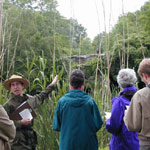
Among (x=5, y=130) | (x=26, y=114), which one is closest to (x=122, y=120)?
(x=26, y=114)

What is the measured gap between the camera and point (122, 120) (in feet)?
9.83

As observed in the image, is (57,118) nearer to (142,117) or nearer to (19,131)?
(19,131)

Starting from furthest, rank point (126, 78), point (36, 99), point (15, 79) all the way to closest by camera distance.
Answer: point (36, 99)
point (15, 79)
point (126, 78)

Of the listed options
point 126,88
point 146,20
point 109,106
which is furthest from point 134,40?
point 126,88

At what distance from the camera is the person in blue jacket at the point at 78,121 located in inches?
116

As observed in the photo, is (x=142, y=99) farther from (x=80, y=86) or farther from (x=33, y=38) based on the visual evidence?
(x=33, y=38)

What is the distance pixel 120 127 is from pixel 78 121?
0.40 meters

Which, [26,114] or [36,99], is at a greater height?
[36,99]

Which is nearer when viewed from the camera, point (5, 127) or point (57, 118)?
point (5, 127)

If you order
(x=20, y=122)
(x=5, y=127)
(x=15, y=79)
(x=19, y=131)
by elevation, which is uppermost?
(x=15, y=79)

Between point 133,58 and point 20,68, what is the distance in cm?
701

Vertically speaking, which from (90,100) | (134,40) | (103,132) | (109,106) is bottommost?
(103,132)

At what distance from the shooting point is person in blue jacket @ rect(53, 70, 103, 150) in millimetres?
2953

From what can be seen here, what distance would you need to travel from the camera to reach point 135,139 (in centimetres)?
315
